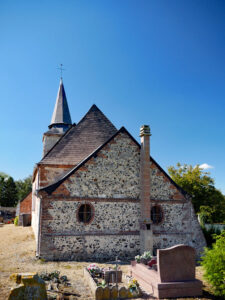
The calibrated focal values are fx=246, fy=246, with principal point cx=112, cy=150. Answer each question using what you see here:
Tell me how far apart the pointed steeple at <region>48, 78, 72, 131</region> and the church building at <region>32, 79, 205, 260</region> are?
33.8 feet

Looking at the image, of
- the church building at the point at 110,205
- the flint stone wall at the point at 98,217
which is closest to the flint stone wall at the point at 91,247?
the church building at the point at 110,205

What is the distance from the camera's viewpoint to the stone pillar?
1352cm

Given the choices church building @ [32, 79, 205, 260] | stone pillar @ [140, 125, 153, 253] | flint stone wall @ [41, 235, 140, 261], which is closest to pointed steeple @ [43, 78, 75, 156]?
church building @ [32, 79, 205, 260]

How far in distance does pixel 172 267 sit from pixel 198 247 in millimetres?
8383

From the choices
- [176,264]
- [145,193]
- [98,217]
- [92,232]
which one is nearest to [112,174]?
[145,193]

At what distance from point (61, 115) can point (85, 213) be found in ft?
52.4

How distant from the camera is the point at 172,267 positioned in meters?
7.79

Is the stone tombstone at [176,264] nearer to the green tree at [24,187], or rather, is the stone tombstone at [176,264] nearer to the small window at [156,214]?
the small window at [156,214]

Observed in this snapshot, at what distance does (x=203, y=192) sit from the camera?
2944 cm

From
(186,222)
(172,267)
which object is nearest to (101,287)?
(172,267)

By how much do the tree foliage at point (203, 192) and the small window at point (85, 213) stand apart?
714 inches

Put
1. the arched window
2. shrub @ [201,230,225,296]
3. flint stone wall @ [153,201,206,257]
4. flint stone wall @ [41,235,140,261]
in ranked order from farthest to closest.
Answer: flint stone wall @ [153,201,206,257]
the arched window
flint stone wall @ [41,235,140,261]
shrub @ [201,230,225,296]

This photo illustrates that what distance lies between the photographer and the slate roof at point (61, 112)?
26616mm

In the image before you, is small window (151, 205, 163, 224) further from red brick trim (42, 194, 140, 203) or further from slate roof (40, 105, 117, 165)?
slate roof (40, 105, 117, 165)
